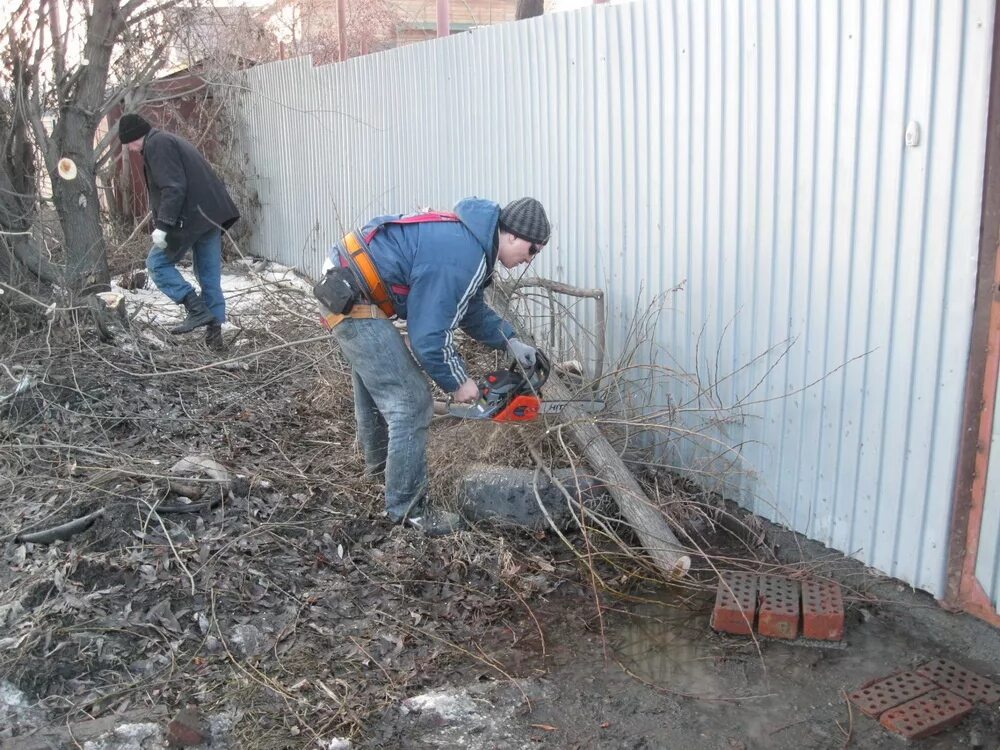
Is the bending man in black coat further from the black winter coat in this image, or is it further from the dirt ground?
the dirt ground

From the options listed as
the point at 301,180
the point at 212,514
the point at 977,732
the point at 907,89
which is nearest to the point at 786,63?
the point at 907,89

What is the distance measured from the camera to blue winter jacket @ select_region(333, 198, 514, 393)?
3.54 metres

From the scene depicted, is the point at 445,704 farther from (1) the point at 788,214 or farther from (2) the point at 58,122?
(2) the point at 58,122

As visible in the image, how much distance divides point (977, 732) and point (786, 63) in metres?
2.61

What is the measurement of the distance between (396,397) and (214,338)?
338 centimetres

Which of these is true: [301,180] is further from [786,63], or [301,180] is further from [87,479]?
[786,63]

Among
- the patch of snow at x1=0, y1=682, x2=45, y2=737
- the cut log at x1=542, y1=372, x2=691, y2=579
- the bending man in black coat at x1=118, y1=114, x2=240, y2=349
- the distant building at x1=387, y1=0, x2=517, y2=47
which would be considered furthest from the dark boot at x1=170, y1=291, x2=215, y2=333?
the distant building at x1=387, y1=0, x2=517, y2=47

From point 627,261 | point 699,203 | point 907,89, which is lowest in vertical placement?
point 627,261

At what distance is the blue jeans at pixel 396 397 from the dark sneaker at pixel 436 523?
4cm

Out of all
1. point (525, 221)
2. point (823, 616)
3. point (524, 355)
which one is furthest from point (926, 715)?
point (525, 221)

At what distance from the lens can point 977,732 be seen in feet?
9.11

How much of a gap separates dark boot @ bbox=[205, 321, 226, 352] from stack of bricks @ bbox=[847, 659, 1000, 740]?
5.31 m

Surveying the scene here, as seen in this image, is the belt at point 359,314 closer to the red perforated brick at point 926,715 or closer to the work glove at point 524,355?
the work glove at point 524,355

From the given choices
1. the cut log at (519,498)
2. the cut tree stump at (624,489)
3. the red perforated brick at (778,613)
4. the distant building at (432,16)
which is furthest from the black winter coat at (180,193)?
the distant building at (432,16)
